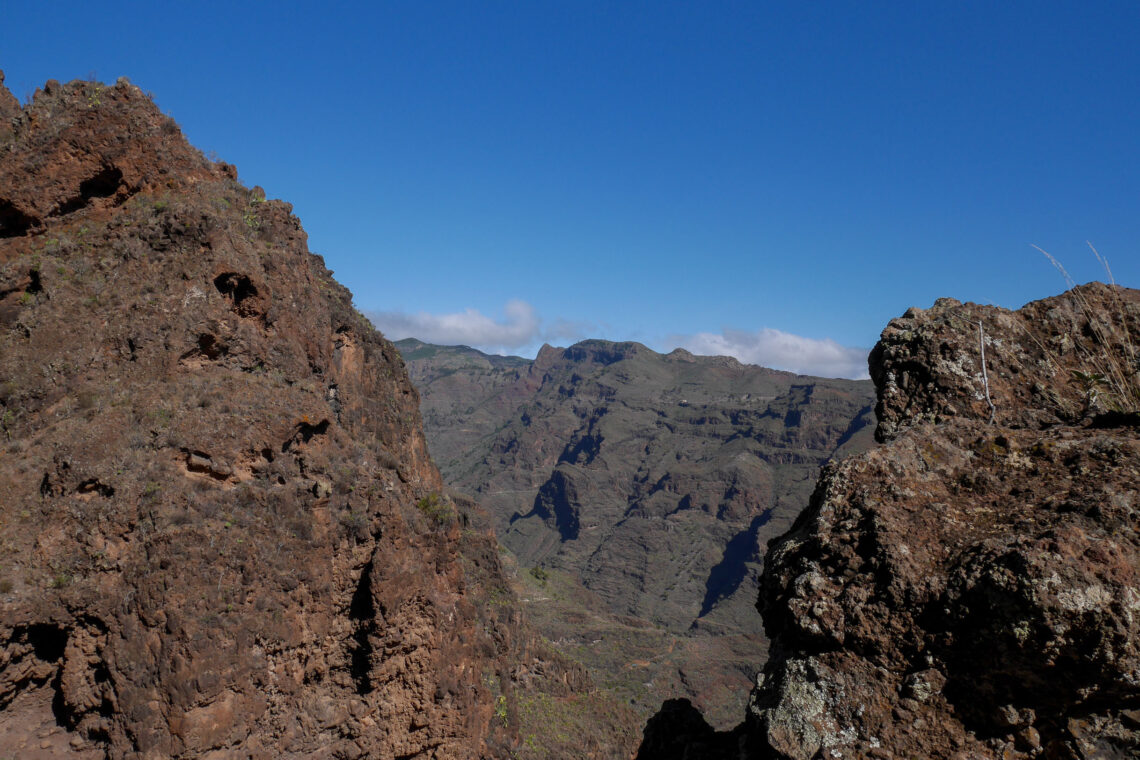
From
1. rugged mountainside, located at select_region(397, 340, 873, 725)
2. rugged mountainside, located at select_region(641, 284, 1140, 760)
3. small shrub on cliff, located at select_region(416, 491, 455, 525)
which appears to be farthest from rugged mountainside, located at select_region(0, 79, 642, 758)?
rugged mountainside, located at select_region(397, 340, 873, 725)

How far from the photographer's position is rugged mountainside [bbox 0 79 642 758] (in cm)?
1030

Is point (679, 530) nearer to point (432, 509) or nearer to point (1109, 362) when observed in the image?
point (432, 509)

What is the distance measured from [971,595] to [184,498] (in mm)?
11558

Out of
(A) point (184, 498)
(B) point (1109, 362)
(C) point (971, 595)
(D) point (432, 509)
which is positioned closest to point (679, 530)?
(D) point (432, 509)

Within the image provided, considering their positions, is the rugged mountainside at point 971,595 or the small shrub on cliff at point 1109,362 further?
the small shrub on cliff at point 1109,362

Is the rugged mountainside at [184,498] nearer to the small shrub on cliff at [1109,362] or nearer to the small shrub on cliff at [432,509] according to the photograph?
the small shrub on cliff at [432,509]

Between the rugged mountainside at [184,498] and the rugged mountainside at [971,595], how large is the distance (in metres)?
9.70

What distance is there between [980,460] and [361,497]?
11773 mm

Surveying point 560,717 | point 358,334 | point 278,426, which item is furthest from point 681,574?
point 278,426

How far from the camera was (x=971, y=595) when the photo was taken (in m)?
4.33

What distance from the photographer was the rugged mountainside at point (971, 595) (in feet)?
13.3

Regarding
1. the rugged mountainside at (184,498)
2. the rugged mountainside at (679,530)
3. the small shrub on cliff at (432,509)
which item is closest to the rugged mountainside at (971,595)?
the rugged mountainside at (184,498)

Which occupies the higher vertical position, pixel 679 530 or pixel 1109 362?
pixel 1109 362

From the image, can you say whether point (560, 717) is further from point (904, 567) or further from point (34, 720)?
point (904, 567)
